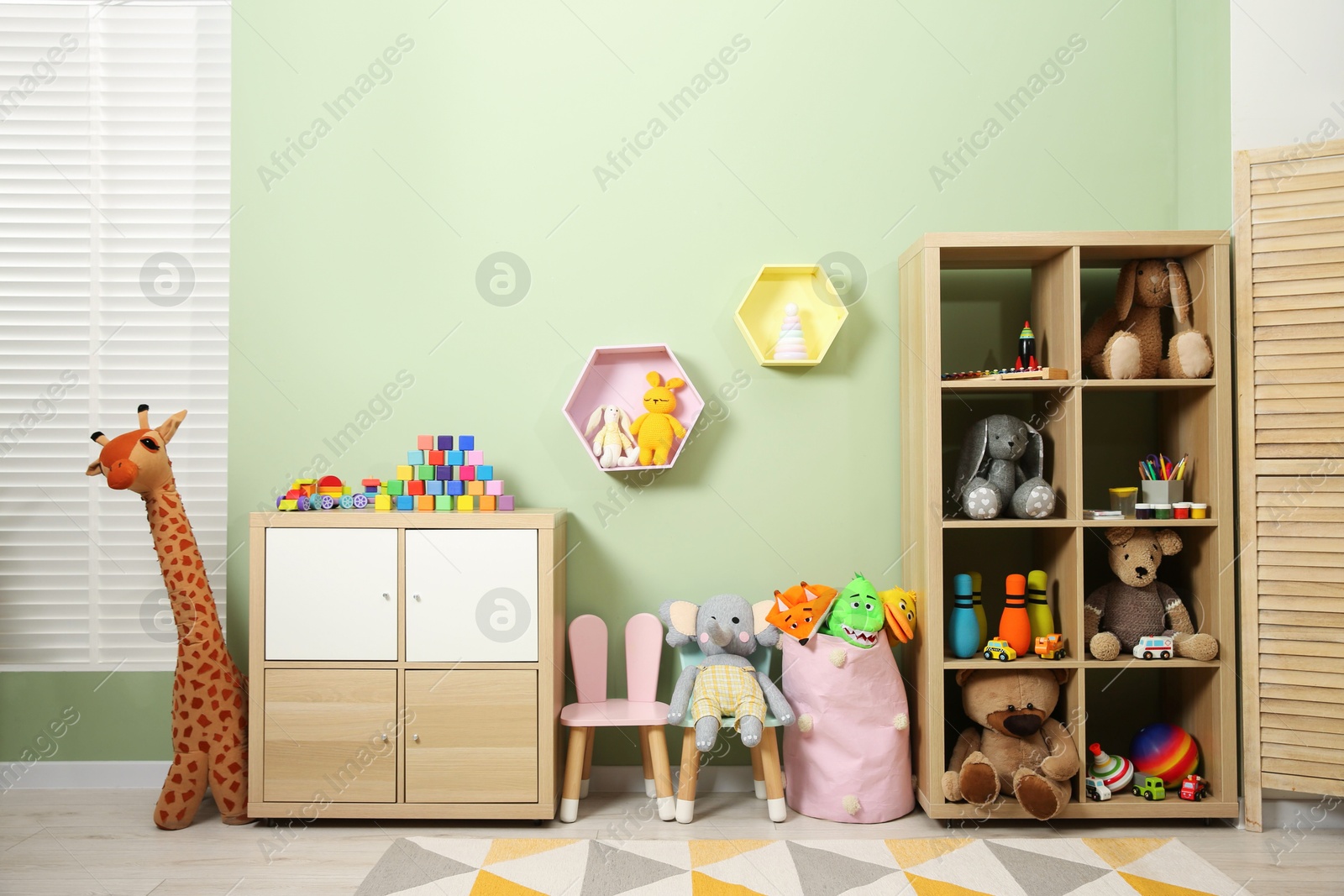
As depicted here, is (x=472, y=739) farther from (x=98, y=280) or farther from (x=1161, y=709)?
(x=1161, y=709)

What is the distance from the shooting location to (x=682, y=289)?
2.52m

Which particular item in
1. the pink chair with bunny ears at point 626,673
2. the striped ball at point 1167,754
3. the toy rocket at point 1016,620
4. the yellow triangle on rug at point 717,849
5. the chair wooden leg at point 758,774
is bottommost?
the yellow triangle on rug at point 717,849

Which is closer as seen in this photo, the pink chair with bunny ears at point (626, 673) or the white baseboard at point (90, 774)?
the pink chair with bunny ears at point (626, 673)

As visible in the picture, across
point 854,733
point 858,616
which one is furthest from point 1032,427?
point 854,733

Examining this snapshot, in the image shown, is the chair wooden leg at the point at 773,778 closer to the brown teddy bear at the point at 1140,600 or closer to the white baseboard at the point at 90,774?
the white baseboard at the point at 90,774

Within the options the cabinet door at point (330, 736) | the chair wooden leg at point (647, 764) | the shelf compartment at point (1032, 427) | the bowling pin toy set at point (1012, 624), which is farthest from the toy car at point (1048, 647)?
the cabinet door at point (330, 736)

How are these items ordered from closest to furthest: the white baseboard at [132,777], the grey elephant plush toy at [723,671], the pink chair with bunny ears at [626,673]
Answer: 1. the grey elephant plush toy at [723,671]
2. the pink chair with bunny ears at [626,673]
3. the white baseboard at [132,777]

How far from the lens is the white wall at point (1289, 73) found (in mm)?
2219

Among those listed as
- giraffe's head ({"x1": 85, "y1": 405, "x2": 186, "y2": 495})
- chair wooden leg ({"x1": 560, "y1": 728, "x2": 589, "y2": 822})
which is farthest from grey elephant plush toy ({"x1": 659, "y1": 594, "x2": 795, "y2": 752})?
giraffe's head ({"x1": 85, "y1": 405, "x2": 186, "y2": 495})

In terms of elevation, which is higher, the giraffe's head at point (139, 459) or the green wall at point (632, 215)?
the green wall at point (632, 215)

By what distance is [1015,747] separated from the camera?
7.18 feet

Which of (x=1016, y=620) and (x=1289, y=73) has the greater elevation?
(x=1289, y=73)

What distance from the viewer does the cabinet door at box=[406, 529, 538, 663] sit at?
2.16 metres

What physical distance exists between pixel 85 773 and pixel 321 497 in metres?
1.25
